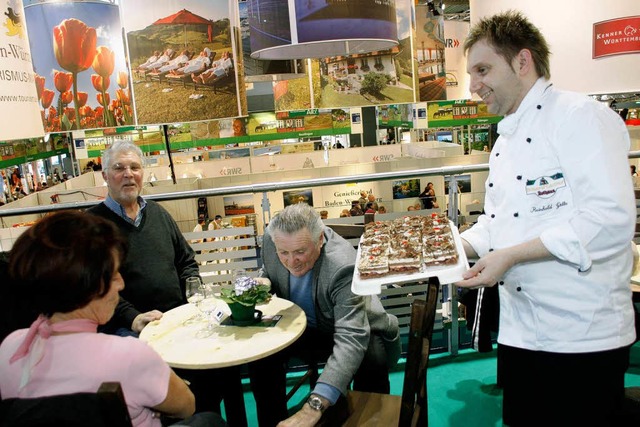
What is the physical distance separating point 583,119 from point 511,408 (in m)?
0.98

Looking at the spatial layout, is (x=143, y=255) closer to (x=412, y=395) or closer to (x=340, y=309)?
(x=340, y=309)

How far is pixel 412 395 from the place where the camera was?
4.80ft

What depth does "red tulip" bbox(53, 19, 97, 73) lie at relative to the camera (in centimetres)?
312

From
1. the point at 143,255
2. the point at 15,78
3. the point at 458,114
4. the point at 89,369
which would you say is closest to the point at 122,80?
the point at 15,78

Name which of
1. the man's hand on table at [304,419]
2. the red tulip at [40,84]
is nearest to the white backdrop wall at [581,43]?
the man's hand on table at [304,419]

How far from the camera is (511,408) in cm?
174

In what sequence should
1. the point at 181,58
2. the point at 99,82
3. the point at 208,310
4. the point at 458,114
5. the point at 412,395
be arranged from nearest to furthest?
the point at 412,395 < the point at 208,310 < the point at 181,58 < the point at 99,82 < the point at 458,114

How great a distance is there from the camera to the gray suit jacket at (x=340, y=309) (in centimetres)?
200

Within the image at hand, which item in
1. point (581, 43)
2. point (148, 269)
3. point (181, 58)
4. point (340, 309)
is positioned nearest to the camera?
point (340, 309)

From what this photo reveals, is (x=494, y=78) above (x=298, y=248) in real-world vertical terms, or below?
above

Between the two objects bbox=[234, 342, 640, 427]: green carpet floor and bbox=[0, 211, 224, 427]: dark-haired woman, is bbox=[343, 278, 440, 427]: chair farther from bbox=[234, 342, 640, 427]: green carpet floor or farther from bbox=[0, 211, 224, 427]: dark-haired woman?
bbox=[234, 342, 640, 427]: green carpet floor

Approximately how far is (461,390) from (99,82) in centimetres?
309

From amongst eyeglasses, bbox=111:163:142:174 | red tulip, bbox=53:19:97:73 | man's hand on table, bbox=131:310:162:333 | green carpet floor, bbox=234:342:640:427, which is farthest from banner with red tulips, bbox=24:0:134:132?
green carpet floor, bbox=234:342:640:427

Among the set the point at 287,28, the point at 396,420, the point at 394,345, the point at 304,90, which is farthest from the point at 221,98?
the point at 304,90
